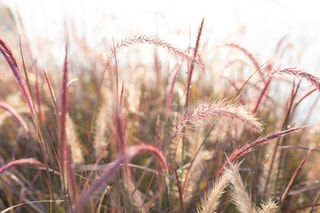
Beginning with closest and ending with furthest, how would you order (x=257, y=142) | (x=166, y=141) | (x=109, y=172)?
(x=109, y=172)
(x=257, y=142)
(x=166, y=141)

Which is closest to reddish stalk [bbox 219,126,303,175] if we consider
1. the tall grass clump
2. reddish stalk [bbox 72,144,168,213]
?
the tall grass clump

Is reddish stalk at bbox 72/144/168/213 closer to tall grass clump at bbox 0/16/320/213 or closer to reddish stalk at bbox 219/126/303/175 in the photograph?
tall grass clump at bbox 0/16/320/213

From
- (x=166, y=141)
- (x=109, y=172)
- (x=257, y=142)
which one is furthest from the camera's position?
(x=166, y=141)

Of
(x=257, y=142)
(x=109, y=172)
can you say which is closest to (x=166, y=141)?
(x=257, y=142)

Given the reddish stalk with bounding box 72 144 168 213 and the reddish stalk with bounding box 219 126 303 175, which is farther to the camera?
the reddish stalk with bounding box 219 126 303 175

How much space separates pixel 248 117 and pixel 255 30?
84.9 inches

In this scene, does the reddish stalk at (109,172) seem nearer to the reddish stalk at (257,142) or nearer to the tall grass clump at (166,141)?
the tall grass clump at (166,141)

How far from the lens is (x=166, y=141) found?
2.88 feet

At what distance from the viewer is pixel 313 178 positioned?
1.36 metres

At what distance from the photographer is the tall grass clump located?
0.73 m

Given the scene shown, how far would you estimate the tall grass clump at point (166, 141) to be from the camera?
73 cm

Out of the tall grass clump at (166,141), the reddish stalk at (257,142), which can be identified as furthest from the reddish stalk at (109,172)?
the reddish stalk at (257,142)

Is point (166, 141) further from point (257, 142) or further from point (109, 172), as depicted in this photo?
point (109, 172)

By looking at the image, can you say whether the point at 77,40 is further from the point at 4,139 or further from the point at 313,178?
the point at 313,178
